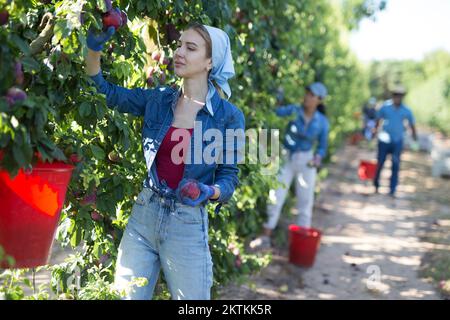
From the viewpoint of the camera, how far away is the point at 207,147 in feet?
8.30

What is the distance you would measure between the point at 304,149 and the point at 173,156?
3.81 meters

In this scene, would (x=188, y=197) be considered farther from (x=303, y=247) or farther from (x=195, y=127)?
(x=303, y=247)

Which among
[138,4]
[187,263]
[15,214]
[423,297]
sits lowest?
[423,297]

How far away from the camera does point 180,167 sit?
8.38 ft

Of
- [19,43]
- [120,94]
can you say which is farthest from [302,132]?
[19,43]

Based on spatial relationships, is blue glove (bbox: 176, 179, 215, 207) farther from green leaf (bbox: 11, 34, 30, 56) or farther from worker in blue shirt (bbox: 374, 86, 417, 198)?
worker in blue shirt (bbox: 374, 86, 417, 198)

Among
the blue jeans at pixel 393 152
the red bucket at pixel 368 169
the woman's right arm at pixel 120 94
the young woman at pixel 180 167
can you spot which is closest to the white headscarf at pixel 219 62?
the young woman at pixel 180 167

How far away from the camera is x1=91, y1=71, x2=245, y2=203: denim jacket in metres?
2.52

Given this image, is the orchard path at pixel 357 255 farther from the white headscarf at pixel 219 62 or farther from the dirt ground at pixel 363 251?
the white headscarf at pixel 219 62

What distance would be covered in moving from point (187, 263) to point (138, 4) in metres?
1.09

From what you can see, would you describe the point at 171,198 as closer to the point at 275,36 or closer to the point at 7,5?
the point at 7,5

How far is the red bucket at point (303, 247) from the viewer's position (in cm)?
582

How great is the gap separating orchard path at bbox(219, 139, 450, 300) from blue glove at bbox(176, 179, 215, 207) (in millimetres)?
2314
